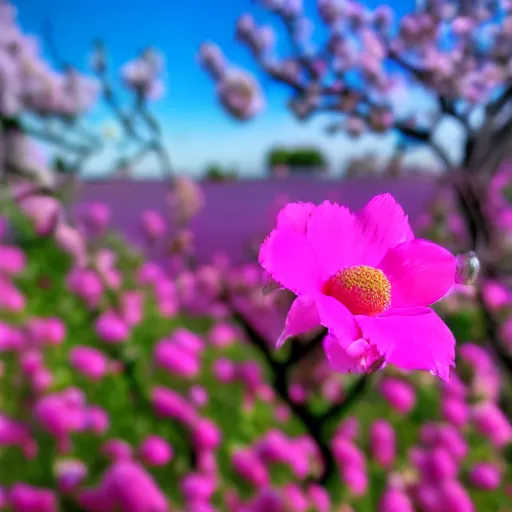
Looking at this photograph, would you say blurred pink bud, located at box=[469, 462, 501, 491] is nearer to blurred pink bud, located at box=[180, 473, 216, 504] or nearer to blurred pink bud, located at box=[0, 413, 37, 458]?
blurred pink bud, located at box=[180, 473, 216, 504]

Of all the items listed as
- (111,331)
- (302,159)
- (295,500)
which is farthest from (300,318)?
(302,159)

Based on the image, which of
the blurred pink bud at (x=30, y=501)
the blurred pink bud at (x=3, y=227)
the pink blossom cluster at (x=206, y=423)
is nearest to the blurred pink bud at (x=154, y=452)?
the pink blossom cluster at (x=206, y=423)

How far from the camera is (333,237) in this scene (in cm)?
13

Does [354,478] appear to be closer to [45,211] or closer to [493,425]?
[493,425]

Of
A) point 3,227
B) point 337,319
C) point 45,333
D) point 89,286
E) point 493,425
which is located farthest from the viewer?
point 3,227

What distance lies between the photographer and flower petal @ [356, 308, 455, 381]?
0.11 m

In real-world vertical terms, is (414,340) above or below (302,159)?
above

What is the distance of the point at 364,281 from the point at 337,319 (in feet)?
0.04

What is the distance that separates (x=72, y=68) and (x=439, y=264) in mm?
513

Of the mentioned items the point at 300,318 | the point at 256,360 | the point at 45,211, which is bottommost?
the point at 256,360

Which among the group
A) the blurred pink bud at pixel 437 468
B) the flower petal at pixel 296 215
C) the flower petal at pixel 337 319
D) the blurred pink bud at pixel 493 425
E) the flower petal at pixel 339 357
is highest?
the flower petal at pixel 296 215

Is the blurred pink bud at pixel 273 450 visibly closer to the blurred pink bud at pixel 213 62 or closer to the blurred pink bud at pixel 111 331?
the blurred pink bud at pixel 111 331

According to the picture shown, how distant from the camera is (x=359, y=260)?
0.43 ft

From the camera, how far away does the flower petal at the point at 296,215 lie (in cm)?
13
